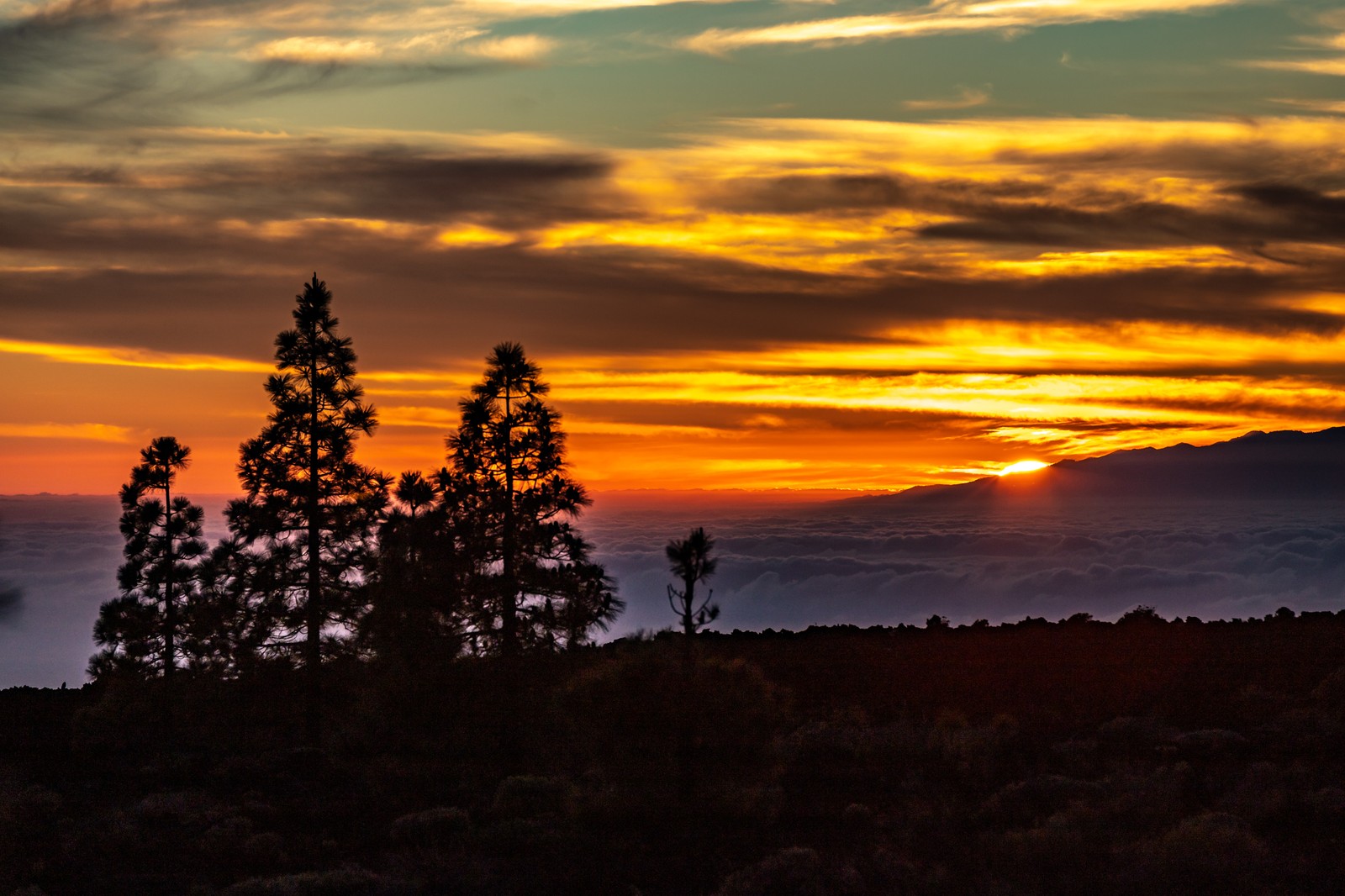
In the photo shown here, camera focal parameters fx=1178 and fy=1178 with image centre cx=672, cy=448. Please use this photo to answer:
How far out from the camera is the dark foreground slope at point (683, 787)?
54.2 feet

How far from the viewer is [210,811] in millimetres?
21188

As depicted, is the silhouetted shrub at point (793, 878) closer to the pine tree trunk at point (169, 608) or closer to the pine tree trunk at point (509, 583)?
the pine tree trunk at point (509, 583)

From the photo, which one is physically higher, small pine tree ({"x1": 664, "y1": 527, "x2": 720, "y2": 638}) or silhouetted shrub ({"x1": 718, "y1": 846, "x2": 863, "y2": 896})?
small pine tree ({"x1": 664, "y1": 527, "x2": 720, "y2": 638})

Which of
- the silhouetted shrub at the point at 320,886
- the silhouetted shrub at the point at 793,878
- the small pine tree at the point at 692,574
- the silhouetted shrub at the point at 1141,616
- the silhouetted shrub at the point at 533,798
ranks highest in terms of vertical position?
the small pine tree at the point at 692,574

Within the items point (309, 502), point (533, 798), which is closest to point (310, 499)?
point (309, 502)

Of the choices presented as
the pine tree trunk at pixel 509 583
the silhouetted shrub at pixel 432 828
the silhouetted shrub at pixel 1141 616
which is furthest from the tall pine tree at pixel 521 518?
the silhouetted shrub at pixel 1141 616

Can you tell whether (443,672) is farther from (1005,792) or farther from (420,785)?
(1005,792)

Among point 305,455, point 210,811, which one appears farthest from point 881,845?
point 305,455

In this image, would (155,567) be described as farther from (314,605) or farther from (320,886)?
(320,886)

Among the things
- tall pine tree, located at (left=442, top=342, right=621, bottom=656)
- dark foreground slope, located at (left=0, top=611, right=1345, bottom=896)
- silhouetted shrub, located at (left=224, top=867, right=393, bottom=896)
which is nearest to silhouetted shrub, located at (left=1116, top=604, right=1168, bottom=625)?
dark foreground slope, located at (left=0, top=611, right=1345, bottom=896)

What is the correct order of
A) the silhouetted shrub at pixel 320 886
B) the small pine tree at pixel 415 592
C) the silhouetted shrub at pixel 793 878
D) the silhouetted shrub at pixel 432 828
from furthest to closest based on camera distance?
the small pine tree at pixel 415 592 < the silhouetted shrub at pixel 432 828 < the silhouetted shrub at pixel 320 886 < the silhouetted shrub at pixel 793 878

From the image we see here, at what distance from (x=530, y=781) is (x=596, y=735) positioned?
7.66 feet

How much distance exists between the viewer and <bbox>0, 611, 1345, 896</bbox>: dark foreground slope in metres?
16.5

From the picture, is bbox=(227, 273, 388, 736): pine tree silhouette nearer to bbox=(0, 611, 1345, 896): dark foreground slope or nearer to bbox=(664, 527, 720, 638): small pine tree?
bbox=(0, 611, 1345, 896): dark foreground slope
